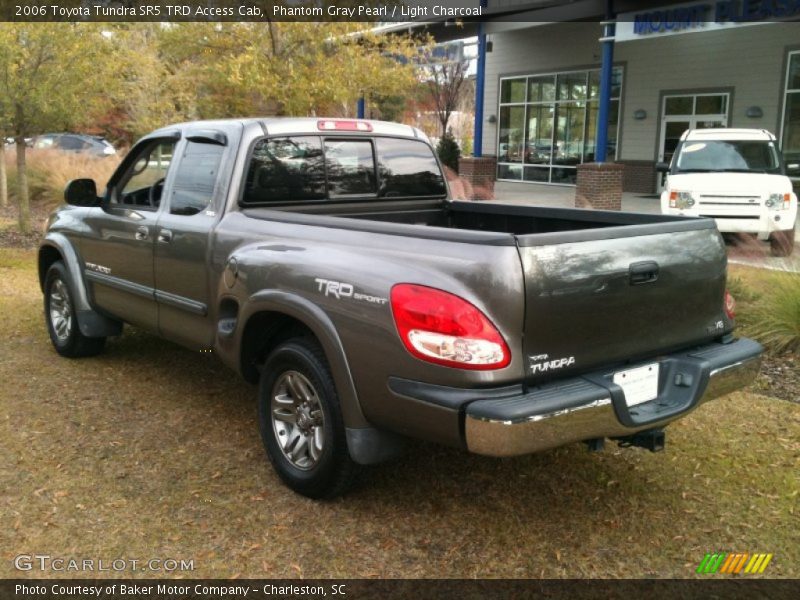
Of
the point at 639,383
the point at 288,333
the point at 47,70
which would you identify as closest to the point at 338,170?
the point at 288,333

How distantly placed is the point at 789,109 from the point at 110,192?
17240 mm

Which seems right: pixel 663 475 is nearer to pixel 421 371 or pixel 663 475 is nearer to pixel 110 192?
pixel 421 371

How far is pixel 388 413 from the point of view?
3266 millimetres

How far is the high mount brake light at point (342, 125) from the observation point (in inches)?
193

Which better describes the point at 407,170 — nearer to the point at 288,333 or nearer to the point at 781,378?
the point at 288,333

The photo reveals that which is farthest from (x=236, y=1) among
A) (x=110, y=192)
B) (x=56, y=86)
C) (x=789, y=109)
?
(x=789, y=109)

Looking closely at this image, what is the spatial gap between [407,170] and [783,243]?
27.2 feet

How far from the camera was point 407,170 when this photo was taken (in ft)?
17.6

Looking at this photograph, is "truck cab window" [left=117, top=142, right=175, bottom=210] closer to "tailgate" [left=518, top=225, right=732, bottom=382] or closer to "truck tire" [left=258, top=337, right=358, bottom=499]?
"truck tire" [left=258, top=337, right=358, bottom=499]

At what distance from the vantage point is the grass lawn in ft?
11.1

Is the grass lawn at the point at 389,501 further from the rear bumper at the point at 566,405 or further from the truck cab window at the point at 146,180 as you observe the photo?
the truck cab window at the point at 146,180

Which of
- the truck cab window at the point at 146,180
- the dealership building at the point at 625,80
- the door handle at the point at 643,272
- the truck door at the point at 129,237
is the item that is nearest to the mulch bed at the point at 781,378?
the door handle at the point at 643,272

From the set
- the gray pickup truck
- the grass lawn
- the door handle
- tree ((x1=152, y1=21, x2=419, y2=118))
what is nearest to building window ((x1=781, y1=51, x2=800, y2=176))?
tree ((x1=152, y1=21, x2=419, y2=118))

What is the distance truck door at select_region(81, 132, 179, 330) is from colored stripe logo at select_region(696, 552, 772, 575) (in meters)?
3.54
